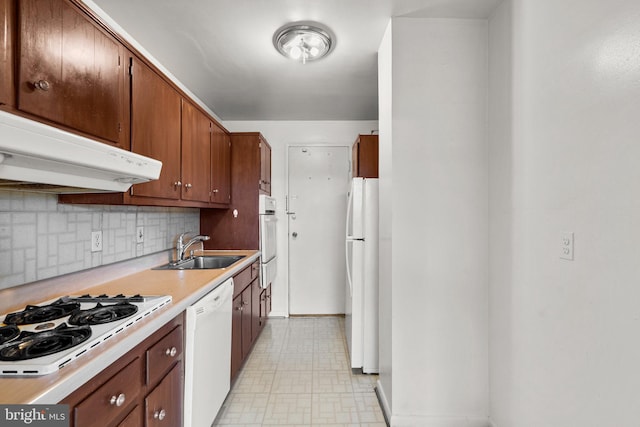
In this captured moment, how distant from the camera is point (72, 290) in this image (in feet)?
5.32

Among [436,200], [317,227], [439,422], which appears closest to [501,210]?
[436,200]

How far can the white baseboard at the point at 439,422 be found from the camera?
182 cm

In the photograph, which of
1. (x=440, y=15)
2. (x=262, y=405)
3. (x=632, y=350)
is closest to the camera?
(x=632, y=350)

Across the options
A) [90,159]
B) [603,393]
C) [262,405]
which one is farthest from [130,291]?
[603,393]

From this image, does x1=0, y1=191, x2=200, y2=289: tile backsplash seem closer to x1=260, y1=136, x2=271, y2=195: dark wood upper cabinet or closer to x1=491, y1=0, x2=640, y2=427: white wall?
x1=260, y1=136, x2=271, y2=195: dark wood upper cabinet

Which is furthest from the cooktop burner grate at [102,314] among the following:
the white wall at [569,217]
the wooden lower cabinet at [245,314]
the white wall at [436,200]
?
the white wall at [569,217]

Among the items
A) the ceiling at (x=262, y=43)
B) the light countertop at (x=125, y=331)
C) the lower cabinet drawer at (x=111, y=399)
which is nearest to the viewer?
the light countertop at (x=125, y=331)

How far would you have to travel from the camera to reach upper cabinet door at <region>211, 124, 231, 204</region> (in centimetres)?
280

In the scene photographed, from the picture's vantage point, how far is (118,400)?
1.01 meters

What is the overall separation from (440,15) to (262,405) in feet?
9.06

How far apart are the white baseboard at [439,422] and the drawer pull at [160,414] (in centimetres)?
128

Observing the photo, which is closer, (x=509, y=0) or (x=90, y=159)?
(x=90, y=159)

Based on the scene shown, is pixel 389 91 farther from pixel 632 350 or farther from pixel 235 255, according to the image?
pixel 235 255

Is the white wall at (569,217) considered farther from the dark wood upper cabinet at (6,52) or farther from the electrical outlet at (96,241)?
the electrical outlet at (96,241)
